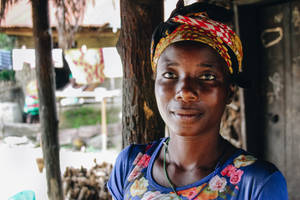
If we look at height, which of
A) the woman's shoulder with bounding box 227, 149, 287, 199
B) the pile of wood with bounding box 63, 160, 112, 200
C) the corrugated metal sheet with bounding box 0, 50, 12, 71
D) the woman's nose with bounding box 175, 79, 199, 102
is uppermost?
the corrugated metal sheet with bounding box 0, 50, 12, 71

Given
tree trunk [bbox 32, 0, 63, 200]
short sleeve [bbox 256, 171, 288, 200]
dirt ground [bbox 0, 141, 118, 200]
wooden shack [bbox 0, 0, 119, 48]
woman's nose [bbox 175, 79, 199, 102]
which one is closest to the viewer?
short sleeve [bbox 256, 171, 288, 200]

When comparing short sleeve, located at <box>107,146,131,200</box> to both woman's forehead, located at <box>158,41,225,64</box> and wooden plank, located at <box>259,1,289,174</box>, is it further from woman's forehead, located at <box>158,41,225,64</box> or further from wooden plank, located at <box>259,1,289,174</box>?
wooden plank, located at <box>259,1,289,174</box>

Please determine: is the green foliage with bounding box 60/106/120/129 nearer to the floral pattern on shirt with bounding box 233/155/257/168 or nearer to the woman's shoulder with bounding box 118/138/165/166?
the woman's shoulder with bounding box 118/138/165/166

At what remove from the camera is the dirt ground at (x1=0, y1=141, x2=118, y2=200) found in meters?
3.83

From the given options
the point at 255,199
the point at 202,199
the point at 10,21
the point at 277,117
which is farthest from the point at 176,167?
the point at 10,21

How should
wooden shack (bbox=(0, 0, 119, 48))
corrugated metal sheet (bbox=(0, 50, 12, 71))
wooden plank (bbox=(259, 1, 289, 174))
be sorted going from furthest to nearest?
corrugated metal sheet (bbox=(0, 50, 12, 71)) → wooden shack (bbox=(0, 0, 119, 48)) → wooden plank (bbox=(259, 1, 289, 174))

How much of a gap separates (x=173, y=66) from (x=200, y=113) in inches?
8.3

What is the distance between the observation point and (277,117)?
299 cm

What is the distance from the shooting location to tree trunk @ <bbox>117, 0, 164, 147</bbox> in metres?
1.92

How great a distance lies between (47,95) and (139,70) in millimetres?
1608

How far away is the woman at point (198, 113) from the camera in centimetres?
102

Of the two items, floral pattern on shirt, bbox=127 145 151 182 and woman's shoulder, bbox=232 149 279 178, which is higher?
woman's shoulder, bbox=232 149 279 178

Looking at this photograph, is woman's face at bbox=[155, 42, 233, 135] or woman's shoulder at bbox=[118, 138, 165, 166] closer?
woman's face at bbox=[155, 42, 233, 135]

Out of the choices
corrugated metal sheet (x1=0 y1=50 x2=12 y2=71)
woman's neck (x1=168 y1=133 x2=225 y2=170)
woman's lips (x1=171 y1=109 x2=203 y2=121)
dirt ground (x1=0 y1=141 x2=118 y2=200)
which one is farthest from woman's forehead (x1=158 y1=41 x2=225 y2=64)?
corrugated metal sheet (x1=0 y1=50 x2=12 y2=71)
